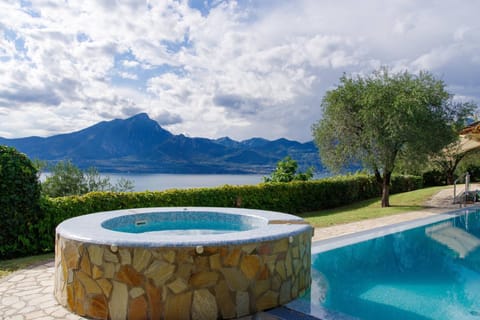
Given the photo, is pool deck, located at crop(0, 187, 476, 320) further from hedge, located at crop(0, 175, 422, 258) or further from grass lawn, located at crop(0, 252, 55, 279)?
hedge, located at crop(0, 175, 422, 258)

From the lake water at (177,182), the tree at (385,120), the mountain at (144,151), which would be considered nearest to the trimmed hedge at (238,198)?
the lake water at (177,182)

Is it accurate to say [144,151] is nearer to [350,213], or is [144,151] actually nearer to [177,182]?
[177,182]

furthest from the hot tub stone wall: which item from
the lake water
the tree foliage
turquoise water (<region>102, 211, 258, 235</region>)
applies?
the tree foliage

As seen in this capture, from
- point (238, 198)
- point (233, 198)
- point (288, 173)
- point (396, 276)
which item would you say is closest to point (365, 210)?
point (288, 173)

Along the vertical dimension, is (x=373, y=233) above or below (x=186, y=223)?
below

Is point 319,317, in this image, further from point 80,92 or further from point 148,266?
point 80,92

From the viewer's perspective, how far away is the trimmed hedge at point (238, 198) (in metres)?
8.33

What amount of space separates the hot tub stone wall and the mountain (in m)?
33.4

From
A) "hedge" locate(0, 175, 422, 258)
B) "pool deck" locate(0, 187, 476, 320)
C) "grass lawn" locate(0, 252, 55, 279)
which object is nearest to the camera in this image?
"pool deck" locate(0, 187, 476, 320)

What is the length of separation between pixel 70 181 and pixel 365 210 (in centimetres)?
1289

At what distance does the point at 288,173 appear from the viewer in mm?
18750

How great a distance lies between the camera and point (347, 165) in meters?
16.9

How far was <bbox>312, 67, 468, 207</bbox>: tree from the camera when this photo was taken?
576 inches

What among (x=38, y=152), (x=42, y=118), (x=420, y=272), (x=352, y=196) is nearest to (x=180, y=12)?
(x=42, y=118)
